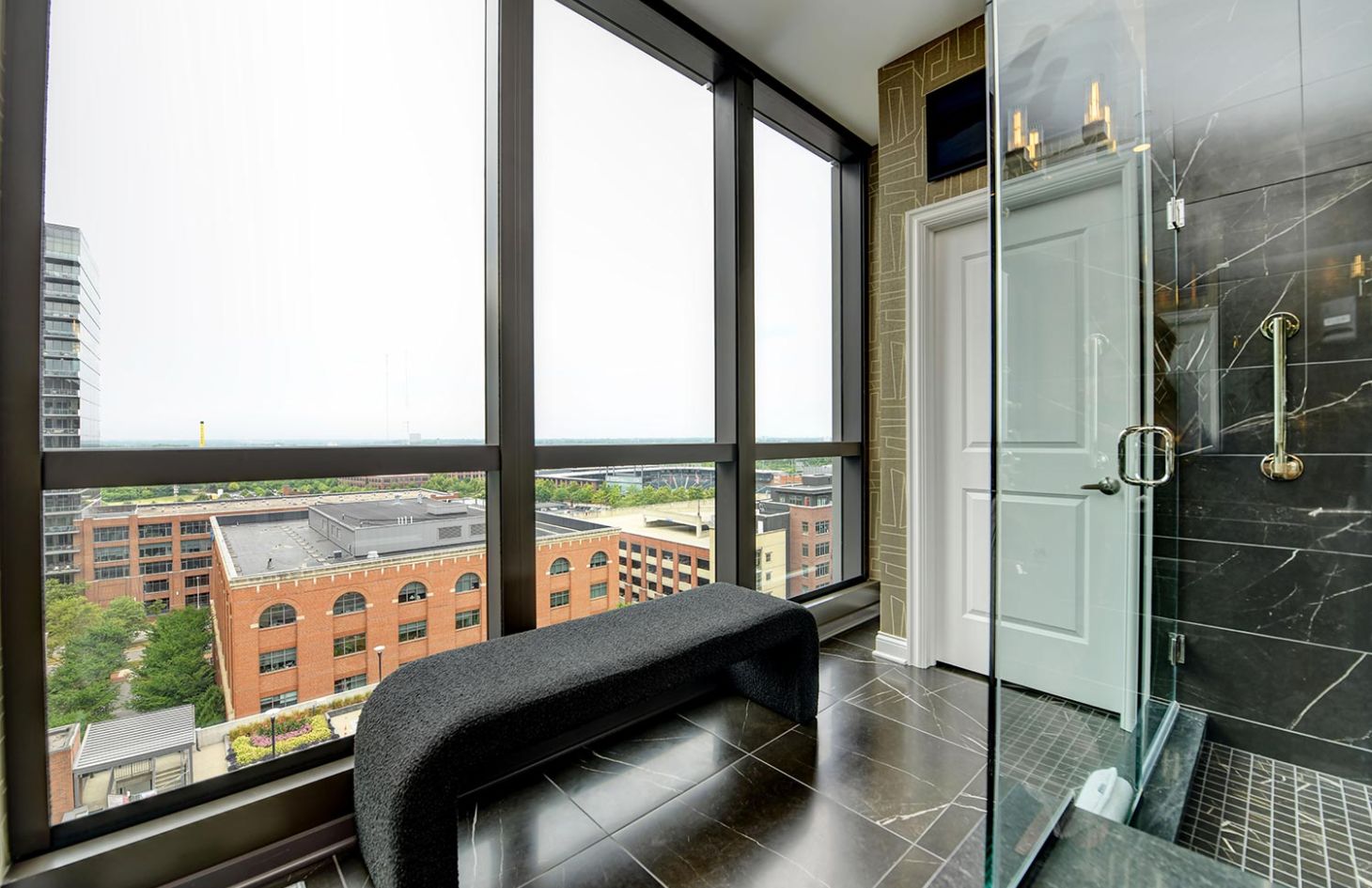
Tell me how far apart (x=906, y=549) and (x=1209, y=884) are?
1.60 metres

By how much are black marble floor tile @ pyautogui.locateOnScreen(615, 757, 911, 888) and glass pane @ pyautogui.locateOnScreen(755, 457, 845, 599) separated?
1294 millimetres

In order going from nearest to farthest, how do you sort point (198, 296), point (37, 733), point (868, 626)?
point (37, 733), point (198, 296), point (868, 626)

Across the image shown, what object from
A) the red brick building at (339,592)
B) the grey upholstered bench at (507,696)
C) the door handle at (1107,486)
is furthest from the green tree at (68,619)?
the door handle at (1107,486)

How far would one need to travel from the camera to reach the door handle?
1503mm

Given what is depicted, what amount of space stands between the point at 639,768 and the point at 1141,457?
1928 mm

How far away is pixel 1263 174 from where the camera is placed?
179 cm

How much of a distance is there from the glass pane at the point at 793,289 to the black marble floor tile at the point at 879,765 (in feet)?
4.75

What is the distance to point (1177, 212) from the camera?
1.93m

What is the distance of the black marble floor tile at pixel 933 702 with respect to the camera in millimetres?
2143

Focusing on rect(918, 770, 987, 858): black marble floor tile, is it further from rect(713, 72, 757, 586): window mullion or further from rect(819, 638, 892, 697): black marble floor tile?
rect(713, 72, 757, 586): window mullion

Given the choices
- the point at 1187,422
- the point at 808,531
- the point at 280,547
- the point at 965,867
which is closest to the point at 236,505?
the point at 280,547

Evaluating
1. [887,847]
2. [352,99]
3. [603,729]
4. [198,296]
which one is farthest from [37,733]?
[887,847]

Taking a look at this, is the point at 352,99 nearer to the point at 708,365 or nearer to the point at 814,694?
the point at 708,365

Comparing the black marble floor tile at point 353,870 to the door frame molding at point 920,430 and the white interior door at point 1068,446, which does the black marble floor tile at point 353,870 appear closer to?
the white interior door at point 1068,446
